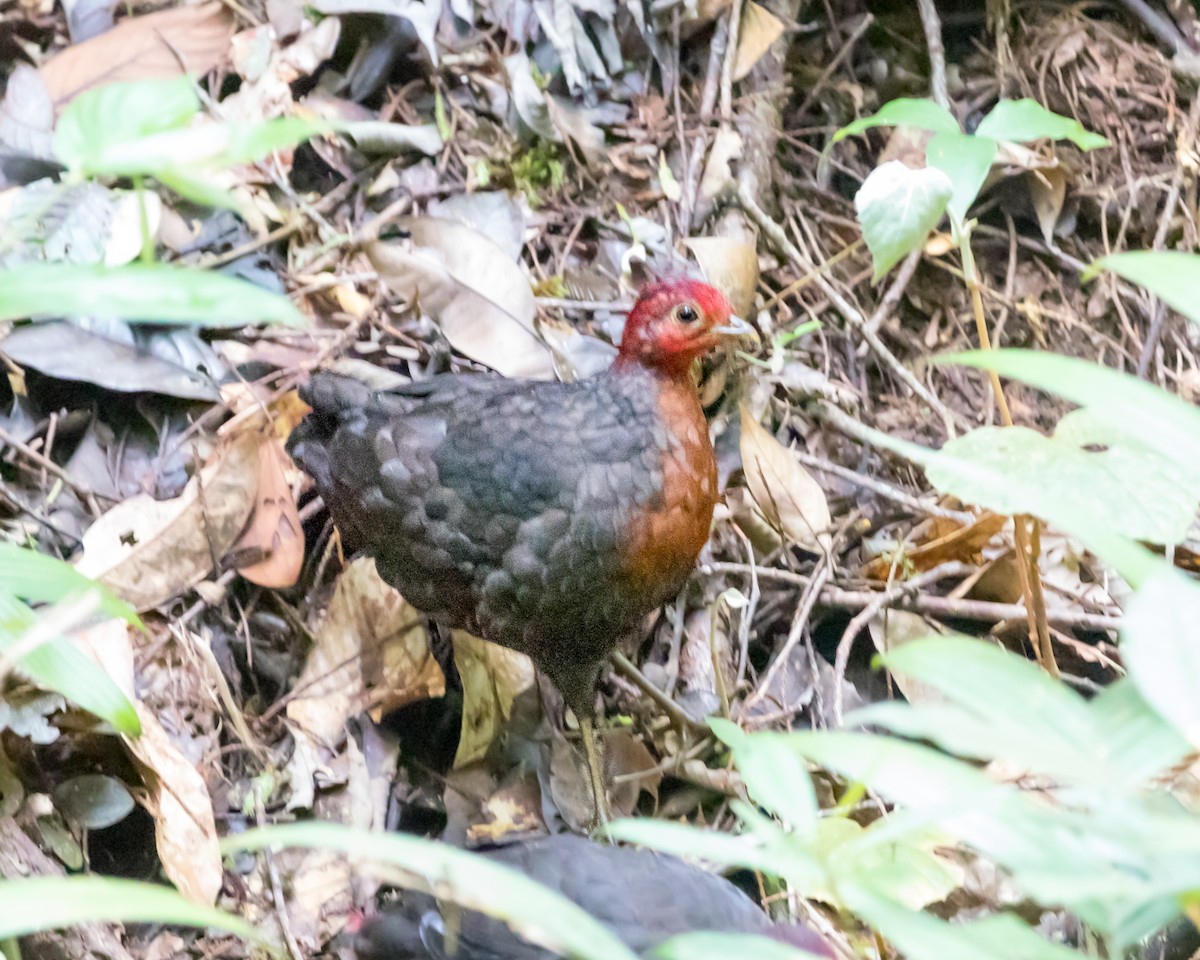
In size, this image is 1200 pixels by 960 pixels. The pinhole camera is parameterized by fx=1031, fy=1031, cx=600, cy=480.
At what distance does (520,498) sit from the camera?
1.86 m

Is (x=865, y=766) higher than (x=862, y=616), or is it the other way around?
(x=865, y=766)

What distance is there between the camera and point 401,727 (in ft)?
7.17

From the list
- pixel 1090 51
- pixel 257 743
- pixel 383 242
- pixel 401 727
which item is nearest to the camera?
pixel 257 743

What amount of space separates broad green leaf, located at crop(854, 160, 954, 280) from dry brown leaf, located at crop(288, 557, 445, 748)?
126 cm

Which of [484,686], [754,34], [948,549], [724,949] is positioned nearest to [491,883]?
[724,949]

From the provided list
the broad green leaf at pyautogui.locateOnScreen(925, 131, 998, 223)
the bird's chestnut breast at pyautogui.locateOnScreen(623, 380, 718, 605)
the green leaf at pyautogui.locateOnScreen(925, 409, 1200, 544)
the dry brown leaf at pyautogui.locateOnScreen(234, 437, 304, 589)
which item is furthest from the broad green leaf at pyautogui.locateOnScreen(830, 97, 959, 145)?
the dry brown leaf at pyautogui.locateOnScreen(234, 437, 304, 589)

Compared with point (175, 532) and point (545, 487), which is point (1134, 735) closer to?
point (545, 487)

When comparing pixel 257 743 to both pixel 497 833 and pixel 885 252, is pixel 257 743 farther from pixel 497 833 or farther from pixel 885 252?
pixel 885 252

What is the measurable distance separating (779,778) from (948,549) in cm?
157

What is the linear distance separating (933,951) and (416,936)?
1075 millimetres

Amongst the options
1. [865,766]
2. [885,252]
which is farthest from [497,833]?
[865,766]

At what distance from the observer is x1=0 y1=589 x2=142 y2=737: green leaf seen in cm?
120

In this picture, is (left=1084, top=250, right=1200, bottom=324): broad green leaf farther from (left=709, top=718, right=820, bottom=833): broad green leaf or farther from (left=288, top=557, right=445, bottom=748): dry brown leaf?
(left=288, top=557, right=445, bottom=748): dry brown leaf

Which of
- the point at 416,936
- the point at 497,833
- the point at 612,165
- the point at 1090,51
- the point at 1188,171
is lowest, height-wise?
the point at 497,833
